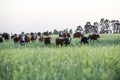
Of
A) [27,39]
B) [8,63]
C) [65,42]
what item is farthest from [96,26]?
[8,63]

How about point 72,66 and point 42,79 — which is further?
point 72,66

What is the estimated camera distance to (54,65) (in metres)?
9.13

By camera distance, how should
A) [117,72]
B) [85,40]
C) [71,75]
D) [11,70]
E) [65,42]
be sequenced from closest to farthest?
1. [71,75]
2. [117,72]
3. [11,70]
4. [65,42]
5. [85,40]

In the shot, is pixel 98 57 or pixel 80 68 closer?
pixel 80 68

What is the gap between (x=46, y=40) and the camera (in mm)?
27734

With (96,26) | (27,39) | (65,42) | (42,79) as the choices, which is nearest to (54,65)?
(42,79)

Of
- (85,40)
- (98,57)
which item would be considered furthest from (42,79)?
(85,40)

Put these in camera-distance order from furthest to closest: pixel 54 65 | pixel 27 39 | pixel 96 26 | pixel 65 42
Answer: pixel 96 26 < pixel 27 39 < pixel 65 42 < pixel 54 65

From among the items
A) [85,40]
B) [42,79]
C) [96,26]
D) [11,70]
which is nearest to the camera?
[42,79]

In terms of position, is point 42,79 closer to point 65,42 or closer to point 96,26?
point 65,42

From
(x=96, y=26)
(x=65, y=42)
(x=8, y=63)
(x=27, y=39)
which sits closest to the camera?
(x=8, y=63)

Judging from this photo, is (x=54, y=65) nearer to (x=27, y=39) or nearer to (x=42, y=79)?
(x=42, y=79)

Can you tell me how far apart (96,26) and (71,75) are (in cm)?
7868

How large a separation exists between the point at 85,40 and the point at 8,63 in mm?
16792
